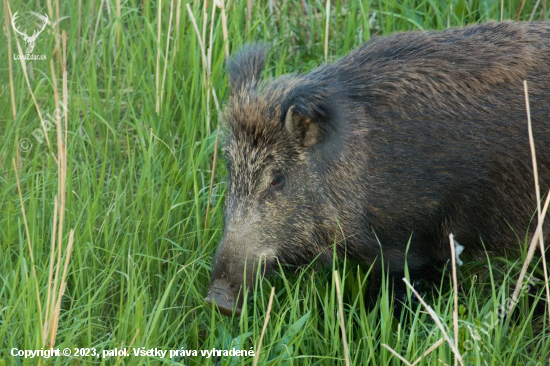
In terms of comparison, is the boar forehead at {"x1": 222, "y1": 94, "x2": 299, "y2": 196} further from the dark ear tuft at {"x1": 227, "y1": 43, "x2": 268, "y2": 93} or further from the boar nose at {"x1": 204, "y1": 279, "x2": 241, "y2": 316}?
the boar nose at {"x1": 204, "y1": 279, "x2": 241, "y2": 316}

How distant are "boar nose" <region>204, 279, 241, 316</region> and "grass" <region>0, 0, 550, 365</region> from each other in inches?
3.3

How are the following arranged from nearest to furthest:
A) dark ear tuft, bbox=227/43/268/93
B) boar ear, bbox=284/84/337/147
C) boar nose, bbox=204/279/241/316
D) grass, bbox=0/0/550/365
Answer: grass, bbox=0/0/550/365 → boar nose, bbox=204/279/241/316 → boar ear, bbox=284/84/337/147 → dark ear tuft, bbox=227/43/268/93

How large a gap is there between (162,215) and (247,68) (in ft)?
3.00

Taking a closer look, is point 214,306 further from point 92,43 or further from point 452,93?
point 92,43

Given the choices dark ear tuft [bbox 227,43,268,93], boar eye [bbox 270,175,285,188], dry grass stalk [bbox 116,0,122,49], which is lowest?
boar eye [bbox 270,175,285,188]

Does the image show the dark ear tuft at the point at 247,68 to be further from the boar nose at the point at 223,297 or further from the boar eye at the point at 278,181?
the boar nose at the point at 223,297

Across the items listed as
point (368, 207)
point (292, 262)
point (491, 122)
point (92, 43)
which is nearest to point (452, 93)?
point (491, 122)

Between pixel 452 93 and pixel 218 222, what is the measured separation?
4.68ft

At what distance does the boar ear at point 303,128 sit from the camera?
149 inches

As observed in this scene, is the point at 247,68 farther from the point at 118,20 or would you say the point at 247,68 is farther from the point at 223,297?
the point at 223,297

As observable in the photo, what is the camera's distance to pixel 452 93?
3908 millimetres

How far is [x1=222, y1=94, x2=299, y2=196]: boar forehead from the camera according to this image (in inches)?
151

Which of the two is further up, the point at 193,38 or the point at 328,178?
the point at 193,38

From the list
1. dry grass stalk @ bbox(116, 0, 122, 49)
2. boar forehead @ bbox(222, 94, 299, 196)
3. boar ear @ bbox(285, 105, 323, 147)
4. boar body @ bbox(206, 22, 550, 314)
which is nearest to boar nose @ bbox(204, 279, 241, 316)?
boar body @ bbox(206, 22, 550, 314)
